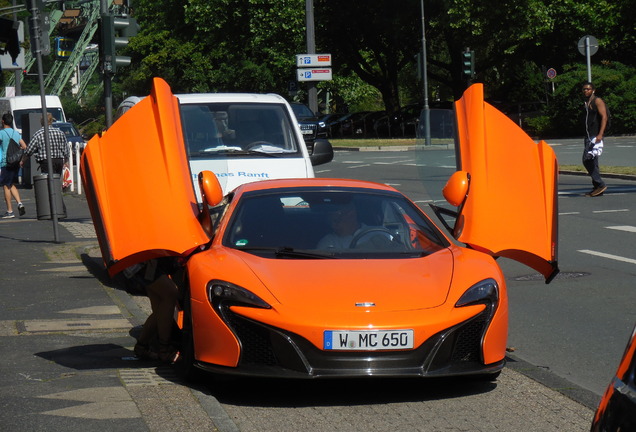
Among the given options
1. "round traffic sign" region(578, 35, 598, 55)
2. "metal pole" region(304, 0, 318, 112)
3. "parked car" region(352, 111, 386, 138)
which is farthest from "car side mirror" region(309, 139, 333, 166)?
"parked car" region(352, 111, 386, 138)

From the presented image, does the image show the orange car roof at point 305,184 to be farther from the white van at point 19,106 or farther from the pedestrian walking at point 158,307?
the white van at point 19,106

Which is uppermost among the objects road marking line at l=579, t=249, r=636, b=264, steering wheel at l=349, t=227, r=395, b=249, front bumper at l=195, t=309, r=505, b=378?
steering wheel at l=349, t=227, r=395, b=249

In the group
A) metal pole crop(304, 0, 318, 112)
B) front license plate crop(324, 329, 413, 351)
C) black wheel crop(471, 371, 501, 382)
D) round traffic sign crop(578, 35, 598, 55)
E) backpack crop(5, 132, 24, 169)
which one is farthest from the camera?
metal pole crop(304, 0, 318, 112)

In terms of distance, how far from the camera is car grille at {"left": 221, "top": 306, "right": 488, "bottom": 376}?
614cm

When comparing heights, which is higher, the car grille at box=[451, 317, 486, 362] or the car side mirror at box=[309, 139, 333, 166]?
the car side mirror at box=[309, 139, 333, 166]

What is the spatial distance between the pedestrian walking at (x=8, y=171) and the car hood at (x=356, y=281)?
1415 centimetres

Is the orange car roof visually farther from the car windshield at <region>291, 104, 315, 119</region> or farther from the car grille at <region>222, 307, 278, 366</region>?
the car windshield at <region>291, 104, 315, 119</region>

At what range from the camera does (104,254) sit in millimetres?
7309

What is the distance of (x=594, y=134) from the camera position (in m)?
20.1

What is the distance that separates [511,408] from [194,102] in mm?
6593

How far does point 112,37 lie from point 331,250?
28.4ft

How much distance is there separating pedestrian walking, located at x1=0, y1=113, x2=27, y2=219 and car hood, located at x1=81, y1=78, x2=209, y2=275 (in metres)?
13.2

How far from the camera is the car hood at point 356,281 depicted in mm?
6332

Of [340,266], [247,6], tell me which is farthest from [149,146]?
[247,6]
